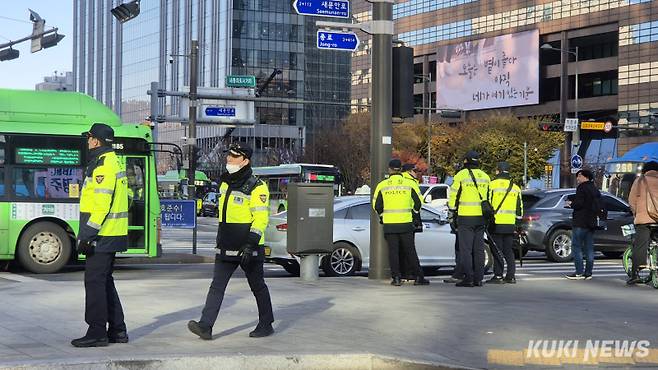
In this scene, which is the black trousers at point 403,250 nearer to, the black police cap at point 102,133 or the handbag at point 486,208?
the handbag at point 486,208

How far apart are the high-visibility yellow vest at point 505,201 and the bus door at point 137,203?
22.0 feet

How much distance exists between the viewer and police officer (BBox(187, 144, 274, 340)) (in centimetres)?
834

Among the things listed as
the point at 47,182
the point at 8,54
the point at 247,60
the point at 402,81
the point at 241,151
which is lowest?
the point at 47,182

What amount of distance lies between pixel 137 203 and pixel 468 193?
691 centimetres

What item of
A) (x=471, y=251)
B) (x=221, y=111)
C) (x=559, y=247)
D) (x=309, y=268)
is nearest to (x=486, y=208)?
(x=471, y=251)

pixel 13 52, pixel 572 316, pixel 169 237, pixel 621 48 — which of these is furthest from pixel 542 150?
pixel 572 316

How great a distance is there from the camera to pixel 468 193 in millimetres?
13773

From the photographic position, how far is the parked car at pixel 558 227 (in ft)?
69.3

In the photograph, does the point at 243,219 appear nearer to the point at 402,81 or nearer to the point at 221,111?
the point at 402,81

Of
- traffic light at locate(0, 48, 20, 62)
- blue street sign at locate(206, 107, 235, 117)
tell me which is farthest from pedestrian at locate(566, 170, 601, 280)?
blue street sign at locate(206, 107, 235, 117)

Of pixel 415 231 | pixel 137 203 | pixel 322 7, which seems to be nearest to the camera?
pixel 415 231

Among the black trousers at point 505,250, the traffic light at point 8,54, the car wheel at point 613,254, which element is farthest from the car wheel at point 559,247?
the traffic light at point 8,54

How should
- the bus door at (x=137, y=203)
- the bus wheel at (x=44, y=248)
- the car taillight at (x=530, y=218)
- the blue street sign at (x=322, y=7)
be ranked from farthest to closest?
the car taillight at (x=530, y=218), the bus door at (x=137, y=203), the bus wheel at (x=44, y=248), the blue street sign at (x=322, y=7)

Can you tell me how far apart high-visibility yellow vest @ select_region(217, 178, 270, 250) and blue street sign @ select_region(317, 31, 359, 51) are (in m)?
6.98
